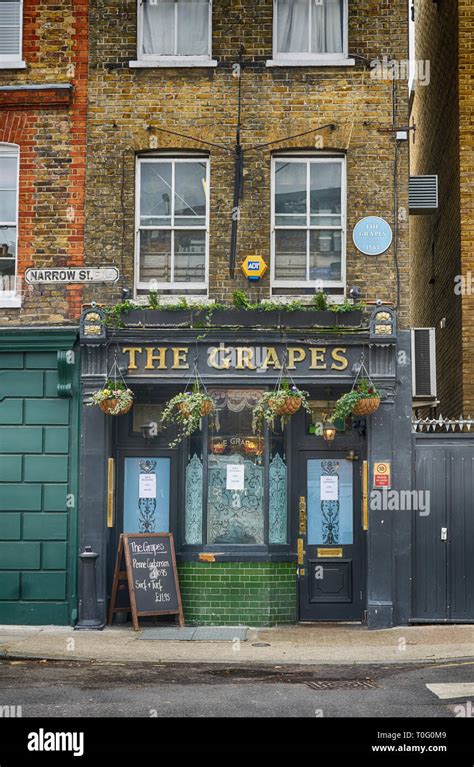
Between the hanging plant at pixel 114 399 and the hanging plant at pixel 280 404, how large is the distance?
1716mm

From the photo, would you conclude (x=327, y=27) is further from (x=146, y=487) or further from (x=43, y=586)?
(x=43, y=586)

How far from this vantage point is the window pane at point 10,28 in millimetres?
15000

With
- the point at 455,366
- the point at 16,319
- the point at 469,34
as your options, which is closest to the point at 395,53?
the point at 469,34

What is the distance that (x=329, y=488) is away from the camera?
1474 cm

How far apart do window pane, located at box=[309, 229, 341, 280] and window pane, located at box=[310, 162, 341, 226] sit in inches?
6.1

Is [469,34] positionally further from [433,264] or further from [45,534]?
[45,534]

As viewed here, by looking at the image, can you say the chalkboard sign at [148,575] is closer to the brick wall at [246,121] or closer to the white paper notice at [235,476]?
the white paper notice at [235,476]

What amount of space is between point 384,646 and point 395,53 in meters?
8.04

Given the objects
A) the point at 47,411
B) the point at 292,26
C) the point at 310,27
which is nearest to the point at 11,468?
the point at 47,411

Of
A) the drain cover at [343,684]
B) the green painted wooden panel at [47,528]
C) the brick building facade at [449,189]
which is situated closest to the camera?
the drain cover at [343,684]

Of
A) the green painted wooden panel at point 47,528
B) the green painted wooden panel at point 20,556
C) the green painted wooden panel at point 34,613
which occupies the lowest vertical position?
the green painted wooden panel at point 34,613

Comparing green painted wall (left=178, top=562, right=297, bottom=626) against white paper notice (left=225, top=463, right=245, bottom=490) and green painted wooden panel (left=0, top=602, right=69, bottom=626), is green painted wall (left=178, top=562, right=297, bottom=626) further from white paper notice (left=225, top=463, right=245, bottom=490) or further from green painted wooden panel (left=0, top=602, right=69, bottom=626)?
green painted wooden panel (left=0, top=602, right=69, bottom=626)

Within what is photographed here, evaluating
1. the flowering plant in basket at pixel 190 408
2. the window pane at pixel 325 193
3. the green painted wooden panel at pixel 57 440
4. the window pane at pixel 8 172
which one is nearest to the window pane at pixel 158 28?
the window pane at pixel 8 172

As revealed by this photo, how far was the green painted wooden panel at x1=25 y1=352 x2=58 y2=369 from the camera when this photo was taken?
14500 mm
